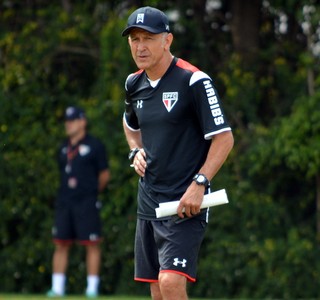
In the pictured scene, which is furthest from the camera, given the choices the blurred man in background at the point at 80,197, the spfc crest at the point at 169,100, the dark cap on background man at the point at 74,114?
the blurred man in background at the point at 80,197

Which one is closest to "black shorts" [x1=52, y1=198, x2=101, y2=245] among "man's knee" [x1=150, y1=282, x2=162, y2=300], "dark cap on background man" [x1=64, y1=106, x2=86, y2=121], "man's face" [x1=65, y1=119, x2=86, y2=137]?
"man's face" [x1=65, y1=119, x2=86, y2=137]

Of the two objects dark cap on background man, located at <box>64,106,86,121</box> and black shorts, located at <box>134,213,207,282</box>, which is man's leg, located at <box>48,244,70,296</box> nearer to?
dark cap on background man, located at <box>64,106,86,121</box>

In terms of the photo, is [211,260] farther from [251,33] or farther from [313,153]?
[251,33]

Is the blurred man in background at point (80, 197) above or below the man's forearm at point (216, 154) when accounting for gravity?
below

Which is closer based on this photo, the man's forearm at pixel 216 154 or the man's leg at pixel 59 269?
the man's forearm at pixel 216 154

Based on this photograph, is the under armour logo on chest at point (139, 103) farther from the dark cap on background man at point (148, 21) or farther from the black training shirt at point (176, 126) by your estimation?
the dark cap on background man at point (148, 21)

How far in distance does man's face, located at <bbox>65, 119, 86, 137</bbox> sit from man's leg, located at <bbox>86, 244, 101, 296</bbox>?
136 cm

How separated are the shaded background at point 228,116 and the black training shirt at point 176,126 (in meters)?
6.12

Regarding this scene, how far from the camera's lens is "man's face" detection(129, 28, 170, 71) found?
6.38 metres

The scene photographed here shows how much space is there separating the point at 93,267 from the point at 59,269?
0.40 m

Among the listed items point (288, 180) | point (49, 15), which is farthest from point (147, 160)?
point (49, 15)

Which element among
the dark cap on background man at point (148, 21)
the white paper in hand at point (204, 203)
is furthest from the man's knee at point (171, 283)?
the dark cap on background man at point (148, 21)

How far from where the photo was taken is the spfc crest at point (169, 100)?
6410 mm

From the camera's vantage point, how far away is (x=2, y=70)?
46.1 feet
